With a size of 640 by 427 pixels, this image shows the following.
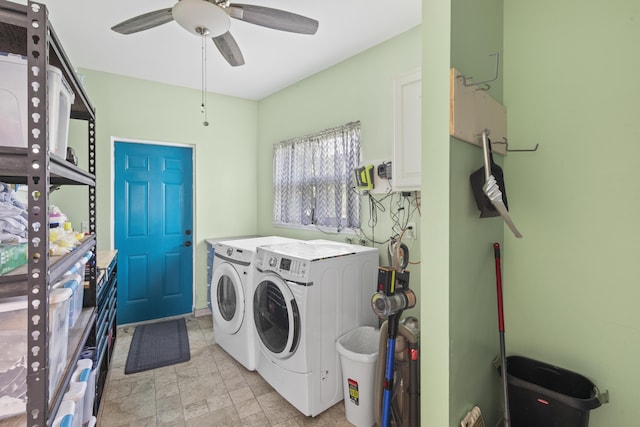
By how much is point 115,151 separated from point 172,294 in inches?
68.5

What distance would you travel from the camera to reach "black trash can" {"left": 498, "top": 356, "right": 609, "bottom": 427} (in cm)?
143

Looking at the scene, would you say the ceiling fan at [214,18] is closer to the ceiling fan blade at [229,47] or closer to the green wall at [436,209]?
the ceiling fan blade at [229,47]

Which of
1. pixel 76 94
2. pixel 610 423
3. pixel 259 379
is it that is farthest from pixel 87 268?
pixel 610 423

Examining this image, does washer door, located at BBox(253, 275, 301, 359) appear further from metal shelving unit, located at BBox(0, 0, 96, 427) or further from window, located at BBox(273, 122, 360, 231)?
metal shelving unit, located at BBox(0, 0, 96, 427)

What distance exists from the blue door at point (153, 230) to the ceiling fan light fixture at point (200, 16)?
7.18 ft

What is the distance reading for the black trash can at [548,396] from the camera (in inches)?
56.4

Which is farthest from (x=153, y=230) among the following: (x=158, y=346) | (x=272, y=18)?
(x=272, y=18)

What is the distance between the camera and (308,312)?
6.56 feet

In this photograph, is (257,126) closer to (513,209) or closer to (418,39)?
(418,39)

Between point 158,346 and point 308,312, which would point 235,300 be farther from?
point 158,346

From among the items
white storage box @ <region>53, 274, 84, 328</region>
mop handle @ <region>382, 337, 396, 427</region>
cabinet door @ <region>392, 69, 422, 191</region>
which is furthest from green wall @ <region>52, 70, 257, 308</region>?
mop handle @ <region>382, 337, 396, 427</region>

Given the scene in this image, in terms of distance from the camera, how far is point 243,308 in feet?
8.32

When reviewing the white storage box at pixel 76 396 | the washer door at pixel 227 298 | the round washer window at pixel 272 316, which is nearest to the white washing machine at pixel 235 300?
the washer door at pixel 227 298

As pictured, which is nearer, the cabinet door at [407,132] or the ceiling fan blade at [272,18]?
the ceiling fan blade at [272,18]
